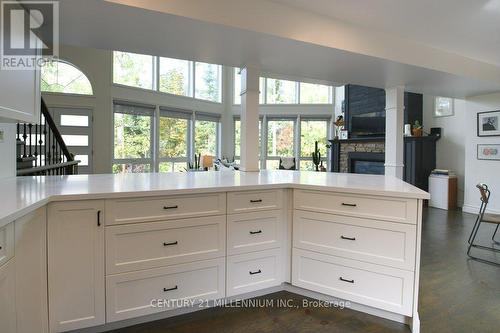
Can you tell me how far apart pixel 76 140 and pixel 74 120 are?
43 cm

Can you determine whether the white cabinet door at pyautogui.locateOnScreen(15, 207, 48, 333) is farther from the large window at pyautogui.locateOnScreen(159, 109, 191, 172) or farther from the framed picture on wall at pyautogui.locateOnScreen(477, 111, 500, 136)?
the large window at pyautogui.locateOnScreen(159, 109, 191, 172)

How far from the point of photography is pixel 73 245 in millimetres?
1638

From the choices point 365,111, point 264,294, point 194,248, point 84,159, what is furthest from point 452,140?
point 84,159

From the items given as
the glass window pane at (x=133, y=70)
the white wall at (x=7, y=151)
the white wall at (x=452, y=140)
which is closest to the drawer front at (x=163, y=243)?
the white wall at (x=7, y=151)

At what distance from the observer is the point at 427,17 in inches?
101

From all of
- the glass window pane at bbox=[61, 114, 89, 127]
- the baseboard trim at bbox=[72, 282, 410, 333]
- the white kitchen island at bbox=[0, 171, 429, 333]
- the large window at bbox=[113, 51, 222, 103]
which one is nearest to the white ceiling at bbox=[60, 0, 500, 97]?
the white kitchen island at bbox=[0, 171, 429, 333]

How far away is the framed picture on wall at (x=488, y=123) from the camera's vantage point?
5074mm

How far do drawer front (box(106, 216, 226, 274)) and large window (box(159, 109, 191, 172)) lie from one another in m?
6.42

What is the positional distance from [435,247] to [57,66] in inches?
294

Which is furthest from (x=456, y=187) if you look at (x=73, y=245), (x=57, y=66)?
(x=57, y=66)

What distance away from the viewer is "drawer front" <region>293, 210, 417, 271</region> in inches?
74.7

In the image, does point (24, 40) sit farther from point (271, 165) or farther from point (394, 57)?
point (271, 165)

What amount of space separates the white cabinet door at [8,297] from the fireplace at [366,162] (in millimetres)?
6727

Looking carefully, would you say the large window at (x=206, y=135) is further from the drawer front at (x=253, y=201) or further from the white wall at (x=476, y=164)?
the drawer front at (x=253, y=201)
